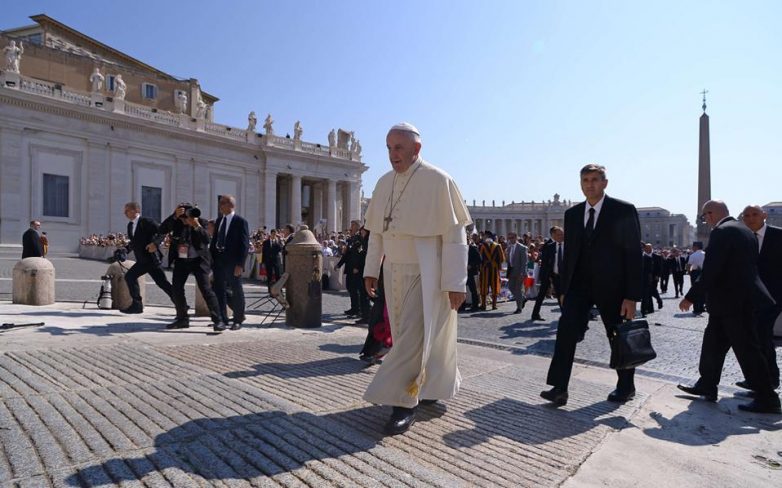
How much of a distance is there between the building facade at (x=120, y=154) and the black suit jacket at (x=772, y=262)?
2534cm

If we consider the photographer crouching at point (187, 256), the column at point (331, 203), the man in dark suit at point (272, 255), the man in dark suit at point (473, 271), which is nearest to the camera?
the photographer crouching at point (187, 256)

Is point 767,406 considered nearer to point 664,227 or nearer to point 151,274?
point 151,274

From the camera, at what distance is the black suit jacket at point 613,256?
423 cm

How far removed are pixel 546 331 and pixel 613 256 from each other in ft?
17.6

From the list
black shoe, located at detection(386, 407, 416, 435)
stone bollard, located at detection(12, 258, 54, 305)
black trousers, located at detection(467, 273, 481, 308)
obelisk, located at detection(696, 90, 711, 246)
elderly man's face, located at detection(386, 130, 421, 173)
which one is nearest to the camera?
black shoe, located at detection(386, 407, 416, 435)

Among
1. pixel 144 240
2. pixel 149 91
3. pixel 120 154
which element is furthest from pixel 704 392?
pixel 149 91

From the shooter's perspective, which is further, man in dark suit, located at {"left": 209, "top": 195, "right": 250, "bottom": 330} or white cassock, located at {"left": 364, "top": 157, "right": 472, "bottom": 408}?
man in dark suit, located at {"left": 209, "top": 195, "right": 250, "bottom": 330}

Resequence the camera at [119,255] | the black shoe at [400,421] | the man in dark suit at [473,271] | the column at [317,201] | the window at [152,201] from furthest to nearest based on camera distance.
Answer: the column at [317,201], the window at [152,201], the man in dark suit at [473,271], the camera at [119,255], the black shoe at [400,421]

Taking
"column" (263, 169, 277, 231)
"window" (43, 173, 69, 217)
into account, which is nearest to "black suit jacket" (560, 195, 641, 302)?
"window" (43, 173, 69, 217)

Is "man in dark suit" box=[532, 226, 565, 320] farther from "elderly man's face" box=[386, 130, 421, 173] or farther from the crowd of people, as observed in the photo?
"elderly man's face" box=[386, 130, 421, 173]

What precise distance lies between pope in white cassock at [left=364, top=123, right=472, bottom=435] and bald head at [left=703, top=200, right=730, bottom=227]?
2.97 meters

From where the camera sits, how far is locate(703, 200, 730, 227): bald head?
202 inches

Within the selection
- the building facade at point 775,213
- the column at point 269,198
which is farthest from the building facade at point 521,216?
the column at point 269,198

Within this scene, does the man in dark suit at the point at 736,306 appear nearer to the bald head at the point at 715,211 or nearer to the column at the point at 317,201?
the bald head at the point at 715,211
